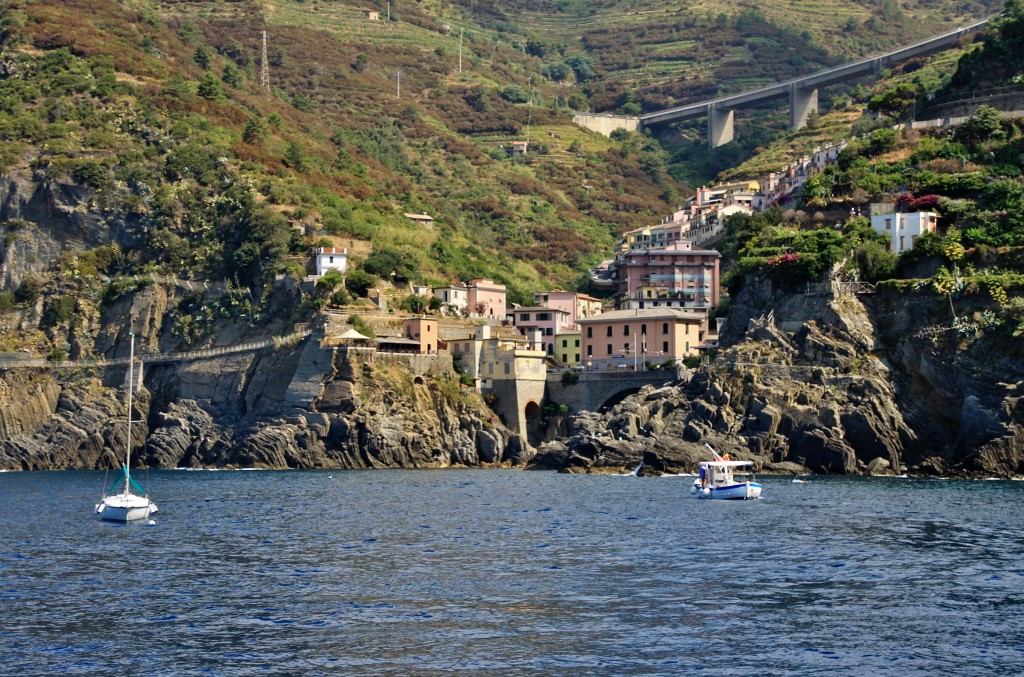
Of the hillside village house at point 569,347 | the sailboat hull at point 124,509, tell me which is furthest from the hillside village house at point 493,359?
the sailboat hull at point 124,509

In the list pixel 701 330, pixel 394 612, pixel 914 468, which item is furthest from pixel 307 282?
pixel 394 612

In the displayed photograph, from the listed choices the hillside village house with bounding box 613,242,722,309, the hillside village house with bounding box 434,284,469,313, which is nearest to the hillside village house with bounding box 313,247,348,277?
the hillside village house with bounding box 434,284,469,313

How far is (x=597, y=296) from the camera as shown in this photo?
5463 inches

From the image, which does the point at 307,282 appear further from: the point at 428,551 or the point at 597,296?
the point at 428,551

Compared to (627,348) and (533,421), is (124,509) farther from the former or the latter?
(627,348)

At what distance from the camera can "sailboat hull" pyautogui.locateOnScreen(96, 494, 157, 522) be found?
62.8 meters

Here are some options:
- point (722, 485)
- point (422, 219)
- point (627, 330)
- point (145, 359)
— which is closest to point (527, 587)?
point (722, 485)

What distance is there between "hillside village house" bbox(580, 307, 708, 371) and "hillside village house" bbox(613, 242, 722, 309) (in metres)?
8.38

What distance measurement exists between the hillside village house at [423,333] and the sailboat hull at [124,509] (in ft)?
149

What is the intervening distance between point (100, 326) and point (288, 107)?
6073 cm

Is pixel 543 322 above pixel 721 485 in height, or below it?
above

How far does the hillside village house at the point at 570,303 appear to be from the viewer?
123188mm

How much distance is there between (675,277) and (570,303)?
8.50 meters

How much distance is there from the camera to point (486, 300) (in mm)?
120688
